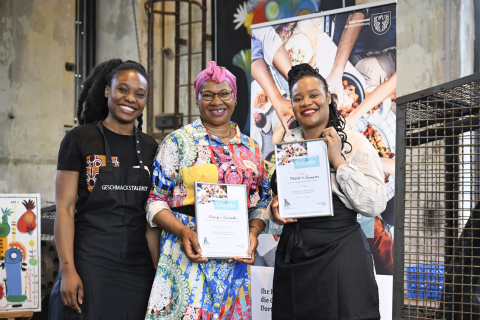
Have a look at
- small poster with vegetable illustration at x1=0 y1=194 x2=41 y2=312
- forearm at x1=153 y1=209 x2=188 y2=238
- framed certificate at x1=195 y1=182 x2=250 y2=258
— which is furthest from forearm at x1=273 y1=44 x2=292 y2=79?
small poster with vegetable illustration at x1=0 y1=194 x2=41 y2=312

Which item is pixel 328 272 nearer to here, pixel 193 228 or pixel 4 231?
pixel 193 228

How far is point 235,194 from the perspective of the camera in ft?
6.97

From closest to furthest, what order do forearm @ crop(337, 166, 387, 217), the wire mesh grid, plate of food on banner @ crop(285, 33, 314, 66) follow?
the wire mesh grid
forearm @ crop(337, 166, 387, 217)
plate of food on banner @ crop(285, 33, 314, 66)

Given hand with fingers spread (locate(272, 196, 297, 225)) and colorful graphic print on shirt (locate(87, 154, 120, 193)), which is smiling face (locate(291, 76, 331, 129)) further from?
colorful graphic print on shirt (locate(87, 154, 120, 193))

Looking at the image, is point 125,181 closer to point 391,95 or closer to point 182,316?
point 182,316

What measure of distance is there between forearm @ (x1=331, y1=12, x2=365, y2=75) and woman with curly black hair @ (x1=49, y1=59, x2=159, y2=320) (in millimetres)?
1644

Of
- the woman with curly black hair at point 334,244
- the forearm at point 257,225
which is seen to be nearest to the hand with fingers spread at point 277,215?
the woman with curly black hair at point 334,244

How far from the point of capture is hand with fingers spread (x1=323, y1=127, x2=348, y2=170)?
190 centimetres

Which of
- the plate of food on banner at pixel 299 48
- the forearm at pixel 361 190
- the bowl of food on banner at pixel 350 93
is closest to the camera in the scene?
the forearm at pixel 361 190

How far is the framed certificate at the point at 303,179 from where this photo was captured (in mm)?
1896

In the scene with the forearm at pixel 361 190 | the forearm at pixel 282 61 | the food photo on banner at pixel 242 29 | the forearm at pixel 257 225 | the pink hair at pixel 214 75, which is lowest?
the forearm at pixel 257 225

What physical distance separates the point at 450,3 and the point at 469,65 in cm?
58

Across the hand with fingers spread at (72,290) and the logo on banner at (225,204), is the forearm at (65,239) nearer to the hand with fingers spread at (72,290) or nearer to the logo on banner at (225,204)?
the hand with fingers spread at (72,290)

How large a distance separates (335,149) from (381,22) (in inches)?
69.3
